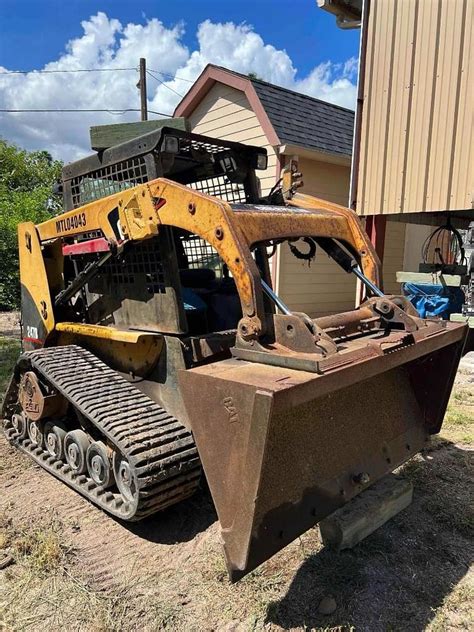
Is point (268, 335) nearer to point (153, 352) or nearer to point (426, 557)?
point (153, 352)

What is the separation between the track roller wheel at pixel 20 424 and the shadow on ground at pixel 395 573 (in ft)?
8.27

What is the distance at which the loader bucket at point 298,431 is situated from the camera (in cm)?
204

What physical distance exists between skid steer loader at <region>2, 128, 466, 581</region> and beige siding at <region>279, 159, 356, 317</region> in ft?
14.9

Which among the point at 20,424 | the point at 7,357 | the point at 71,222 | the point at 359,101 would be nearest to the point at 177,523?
the point at 20,424

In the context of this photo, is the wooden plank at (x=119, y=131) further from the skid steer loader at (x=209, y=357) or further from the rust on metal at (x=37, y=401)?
the rust on metal at (x=37, y=401)

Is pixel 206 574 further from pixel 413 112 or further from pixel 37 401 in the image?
pixel 413 112

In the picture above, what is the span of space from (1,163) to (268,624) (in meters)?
25.3

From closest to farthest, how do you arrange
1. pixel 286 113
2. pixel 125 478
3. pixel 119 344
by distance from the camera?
pixel 125 478, pixel 119 344, pixel 286 113

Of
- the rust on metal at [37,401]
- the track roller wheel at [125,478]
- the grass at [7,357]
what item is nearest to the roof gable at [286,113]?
the grass at [7,357]

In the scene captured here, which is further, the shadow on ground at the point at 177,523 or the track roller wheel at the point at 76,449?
the track roller wheel at the point at 76,449

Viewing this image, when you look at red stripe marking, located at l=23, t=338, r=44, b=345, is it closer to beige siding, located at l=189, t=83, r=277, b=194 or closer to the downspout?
the downspout

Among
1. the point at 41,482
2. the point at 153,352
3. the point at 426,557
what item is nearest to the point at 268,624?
the point at 426,557

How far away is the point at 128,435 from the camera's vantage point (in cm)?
283

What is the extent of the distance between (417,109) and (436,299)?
246cm
